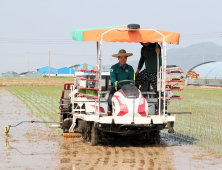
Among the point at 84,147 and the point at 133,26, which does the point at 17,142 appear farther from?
the point at 133,26

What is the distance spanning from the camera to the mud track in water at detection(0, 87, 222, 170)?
726 cm

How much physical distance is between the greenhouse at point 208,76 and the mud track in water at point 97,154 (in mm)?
38388

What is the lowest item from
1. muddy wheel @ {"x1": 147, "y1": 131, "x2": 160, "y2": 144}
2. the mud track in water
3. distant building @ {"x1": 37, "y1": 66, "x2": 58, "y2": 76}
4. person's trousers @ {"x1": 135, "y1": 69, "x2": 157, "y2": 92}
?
the mud track in water

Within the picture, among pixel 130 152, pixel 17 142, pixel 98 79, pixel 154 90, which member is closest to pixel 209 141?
pixel 154 90

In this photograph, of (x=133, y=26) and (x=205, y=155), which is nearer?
(x=205, y=155)

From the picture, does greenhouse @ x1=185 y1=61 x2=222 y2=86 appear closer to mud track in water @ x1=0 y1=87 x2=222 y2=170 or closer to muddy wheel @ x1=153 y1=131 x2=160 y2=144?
mud track in water @ x1=0 y1=87 x2=222 y2=170

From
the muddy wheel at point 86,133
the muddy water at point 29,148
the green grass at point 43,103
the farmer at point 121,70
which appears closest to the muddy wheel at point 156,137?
the farmer at point 121,70

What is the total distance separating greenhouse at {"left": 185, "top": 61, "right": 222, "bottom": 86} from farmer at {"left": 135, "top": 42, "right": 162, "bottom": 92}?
3841 cm

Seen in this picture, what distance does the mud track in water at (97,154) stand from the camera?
7.26m

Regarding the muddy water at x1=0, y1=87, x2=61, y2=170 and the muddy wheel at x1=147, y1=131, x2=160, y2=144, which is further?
the muddy wheel at x1=147, y1=131, x2=160, y2=144

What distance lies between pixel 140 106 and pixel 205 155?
5.28 feet

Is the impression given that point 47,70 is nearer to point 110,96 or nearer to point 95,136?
point 110,96

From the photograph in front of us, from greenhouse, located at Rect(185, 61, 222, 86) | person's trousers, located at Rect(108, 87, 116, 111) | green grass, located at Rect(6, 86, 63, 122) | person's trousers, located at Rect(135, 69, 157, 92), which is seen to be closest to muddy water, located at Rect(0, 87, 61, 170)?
person's trousers, located at Rect(108, 87, 116, 111)

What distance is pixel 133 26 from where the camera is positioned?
923 centimetres
